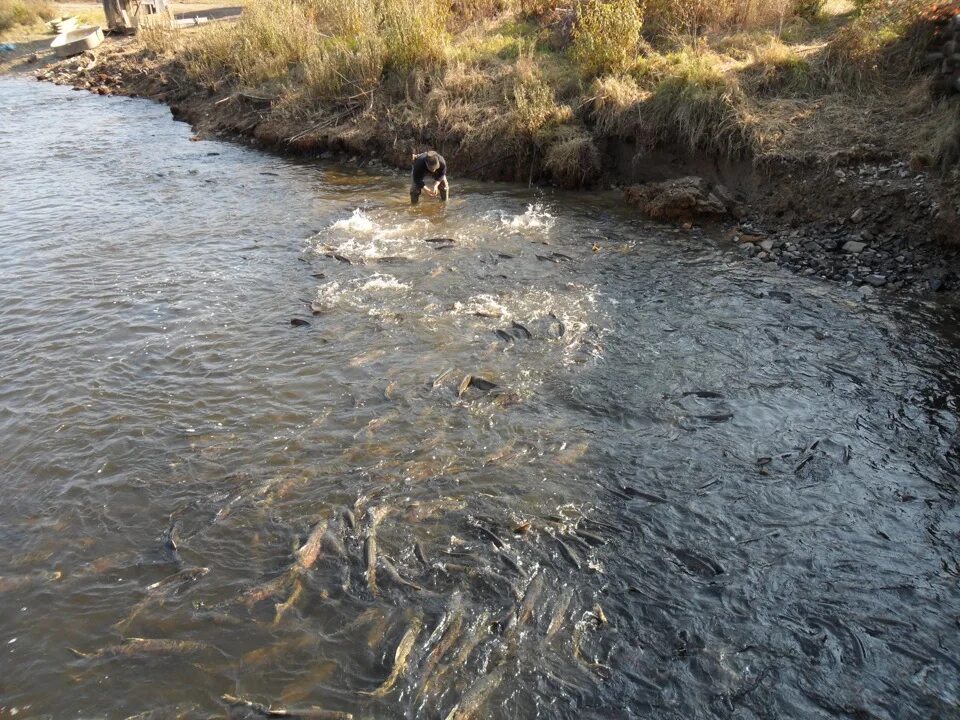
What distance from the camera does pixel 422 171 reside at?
12.6 metres

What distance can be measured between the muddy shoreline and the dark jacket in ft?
7.97

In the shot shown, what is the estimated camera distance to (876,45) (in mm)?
12766

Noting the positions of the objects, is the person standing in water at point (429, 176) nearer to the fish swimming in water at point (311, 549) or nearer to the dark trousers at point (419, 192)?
the dark trousers at point (419, 192)

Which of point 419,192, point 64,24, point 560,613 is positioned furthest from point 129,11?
point 560,613

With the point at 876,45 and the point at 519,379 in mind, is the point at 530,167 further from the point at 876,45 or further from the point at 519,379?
the point at 519,379

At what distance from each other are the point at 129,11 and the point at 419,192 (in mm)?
25523

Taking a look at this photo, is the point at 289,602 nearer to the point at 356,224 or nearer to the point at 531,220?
the point at 356,224

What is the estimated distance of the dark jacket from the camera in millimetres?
12398

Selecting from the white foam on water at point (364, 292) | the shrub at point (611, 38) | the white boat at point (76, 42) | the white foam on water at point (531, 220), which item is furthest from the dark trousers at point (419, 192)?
the white boat at point (76, 42)

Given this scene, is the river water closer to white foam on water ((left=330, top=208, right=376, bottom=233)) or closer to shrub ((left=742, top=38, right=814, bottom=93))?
white foam on water ((left=330, top=208, right=376, bottom=233))

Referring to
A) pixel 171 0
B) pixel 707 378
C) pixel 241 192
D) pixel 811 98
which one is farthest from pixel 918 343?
pixel 171 0

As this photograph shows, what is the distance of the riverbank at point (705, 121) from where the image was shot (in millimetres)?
10320

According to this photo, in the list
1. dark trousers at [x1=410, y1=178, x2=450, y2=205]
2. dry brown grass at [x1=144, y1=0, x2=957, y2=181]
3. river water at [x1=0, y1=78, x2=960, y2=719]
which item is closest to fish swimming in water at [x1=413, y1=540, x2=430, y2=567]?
river water at [x1=0, y1=78, x2=960, y2=719]

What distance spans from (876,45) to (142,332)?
14044 millimetres
